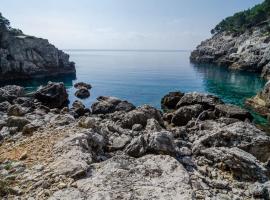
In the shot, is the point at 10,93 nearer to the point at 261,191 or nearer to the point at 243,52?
the point at 261,191

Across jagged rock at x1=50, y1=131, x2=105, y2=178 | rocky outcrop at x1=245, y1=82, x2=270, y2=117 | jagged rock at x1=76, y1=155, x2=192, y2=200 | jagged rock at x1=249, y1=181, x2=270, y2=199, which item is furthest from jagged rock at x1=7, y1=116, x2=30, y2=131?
rocky outcrop at x1=245, y1=82, x2=270, y2=117

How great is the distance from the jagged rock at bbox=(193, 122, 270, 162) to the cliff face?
252 ft

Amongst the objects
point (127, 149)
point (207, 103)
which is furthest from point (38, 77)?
point (127, 149)

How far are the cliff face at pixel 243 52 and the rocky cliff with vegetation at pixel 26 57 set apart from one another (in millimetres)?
65680

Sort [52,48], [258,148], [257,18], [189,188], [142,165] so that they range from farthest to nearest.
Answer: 1. [257,18]
2. [52,48]
3. [258,148]
4. [142,165]
5. [189,188]

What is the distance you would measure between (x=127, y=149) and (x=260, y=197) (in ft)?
24.9

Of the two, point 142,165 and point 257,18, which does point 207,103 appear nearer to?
point 142,165

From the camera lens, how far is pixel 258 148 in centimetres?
2145

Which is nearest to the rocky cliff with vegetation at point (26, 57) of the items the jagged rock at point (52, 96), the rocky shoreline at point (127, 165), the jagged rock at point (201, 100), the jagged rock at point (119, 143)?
the jagged rock at point (52, 96)

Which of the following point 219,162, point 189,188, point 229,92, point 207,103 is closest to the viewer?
point 189,188

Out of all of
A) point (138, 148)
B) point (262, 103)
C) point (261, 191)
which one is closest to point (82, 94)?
point (262, 103)

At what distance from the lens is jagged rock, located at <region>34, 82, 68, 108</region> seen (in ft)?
188

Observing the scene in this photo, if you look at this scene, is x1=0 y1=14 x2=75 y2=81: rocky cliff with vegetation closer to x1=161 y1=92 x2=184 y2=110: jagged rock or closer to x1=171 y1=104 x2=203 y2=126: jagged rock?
x1=161 y1=92 x2=184 y2=110: jagged rock

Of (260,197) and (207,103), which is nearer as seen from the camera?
(260,197)
